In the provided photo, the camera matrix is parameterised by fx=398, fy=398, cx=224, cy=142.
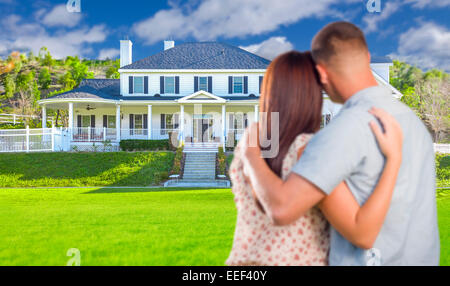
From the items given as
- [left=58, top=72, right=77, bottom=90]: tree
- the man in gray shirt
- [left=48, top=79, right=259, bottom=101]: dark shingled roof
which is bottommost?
the man in gray shirt

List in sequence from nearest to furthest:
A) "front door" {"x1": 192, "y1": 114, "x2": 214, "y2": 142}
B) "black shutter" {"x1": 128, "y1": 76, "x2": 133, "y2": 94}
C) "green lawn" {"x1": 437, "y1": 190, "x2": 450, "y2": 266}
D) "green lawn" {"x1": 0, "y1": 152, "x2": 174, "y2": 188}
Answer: "green lawn" {"x1": 437, "y1": 190, "x2": 450, "y2": 266} < "green lawn" {"x1": 0, "y1": 152, "x2": 174, "y2": 188} < "front door" {"x1": 192, "y1": 114, "x2": 214, "y2": 142} < "black shutter" {"x1": 128, "y1": 76, "x2": 133, "y2": 94}

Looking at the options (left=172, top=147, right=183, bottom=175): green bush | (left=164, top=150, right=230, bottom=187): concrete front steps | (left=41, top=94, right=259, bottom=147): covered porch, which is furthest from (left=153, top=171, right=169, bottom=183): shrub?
(left=41, top=94, right=259, bottom=147): covered porch

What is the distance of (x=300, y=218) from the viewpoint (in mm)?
1575

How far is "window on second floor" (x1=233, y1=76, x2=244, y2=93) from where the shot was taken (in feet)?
88.4

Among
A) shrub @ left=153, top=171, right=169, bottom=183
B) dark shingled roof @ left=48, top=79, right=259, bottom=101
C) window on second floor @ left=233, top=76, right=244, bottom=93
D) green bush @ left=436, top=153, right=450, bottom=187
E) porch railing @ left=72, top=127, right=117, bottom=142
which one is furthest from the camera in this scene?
window on second floor @ left=233, top=76, right=244, bottom=93

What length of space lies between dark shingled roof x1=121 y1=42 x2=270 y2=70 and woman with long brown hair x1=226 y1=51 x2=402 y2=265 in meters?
25.7

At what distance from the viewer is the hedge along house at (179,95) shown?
85.7ft

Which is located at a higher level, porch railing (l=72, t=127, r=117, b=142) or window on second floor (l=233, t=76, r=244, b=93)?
window on second floor (l=233, t=76, r=244, b=93)

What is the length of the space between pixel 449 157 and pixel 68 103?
75.7 feet

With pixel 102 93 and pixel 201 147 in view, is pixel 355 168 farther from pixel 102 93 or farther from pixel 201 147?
pixel 102 93

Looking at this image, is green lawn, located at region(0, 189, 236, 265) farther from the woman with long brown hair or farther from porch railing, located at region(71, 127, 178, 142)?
porch railing, located at region(71, 127, 178, 142)
